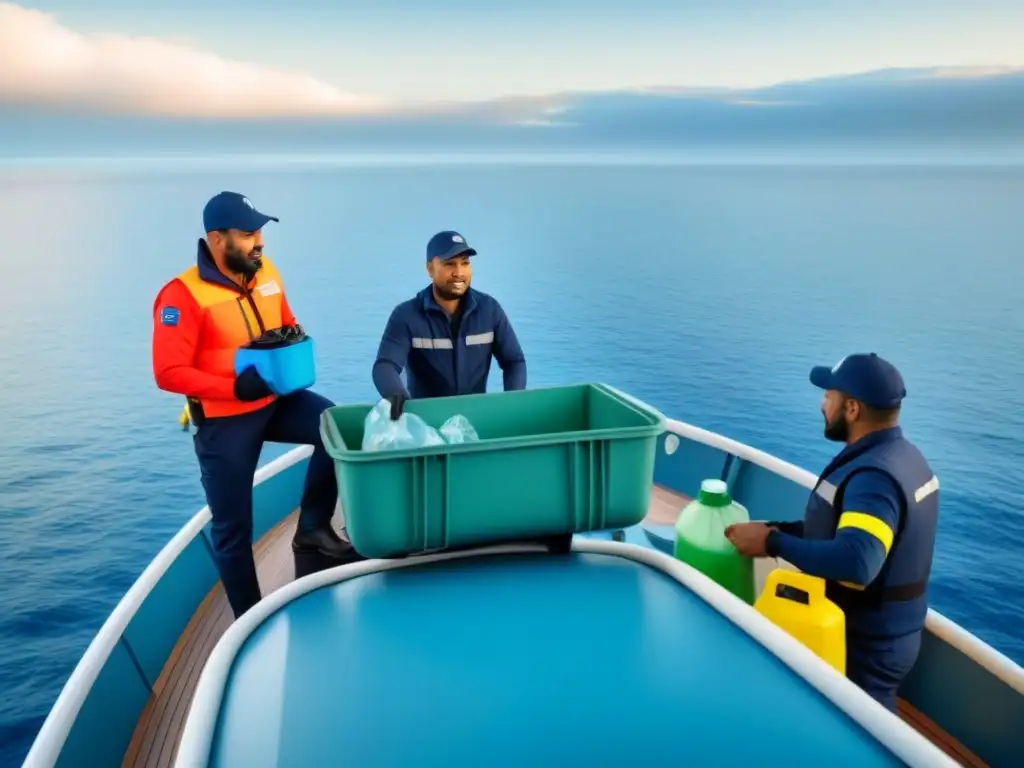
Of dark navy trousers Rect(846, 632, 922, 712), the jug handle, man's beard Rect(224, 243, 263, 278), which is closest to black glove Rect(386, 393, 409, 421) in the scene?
the jug handle

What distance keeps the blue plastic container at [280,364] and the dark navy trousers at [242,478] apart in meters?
0.18

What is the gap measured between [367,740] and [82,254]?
57.8 metres

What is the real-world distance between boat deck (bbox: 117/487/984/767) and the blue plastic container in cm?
132

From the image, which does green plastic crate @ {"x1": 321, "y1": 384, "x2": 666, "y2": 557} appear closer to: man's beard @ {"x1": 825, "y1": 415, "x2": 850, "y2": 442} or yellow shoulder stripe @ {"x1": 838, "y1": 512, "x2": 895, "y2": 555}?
yellow shoulder stripe @ {"x1": 838, "y1": 512, "x2": 895, "y2": 555}

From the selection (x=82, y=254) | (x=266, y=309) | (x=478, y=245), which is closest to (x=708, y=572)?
(x=266, y=309)

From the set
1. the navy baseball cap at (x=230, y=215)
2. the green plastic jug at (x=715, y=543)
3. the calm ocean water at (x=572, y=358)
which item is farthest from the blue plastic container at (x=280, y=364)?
the calm ocean water at (x=572, y=358)

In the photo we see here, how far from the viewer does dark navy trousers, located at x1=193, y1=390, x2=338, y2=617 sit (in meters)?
3.31

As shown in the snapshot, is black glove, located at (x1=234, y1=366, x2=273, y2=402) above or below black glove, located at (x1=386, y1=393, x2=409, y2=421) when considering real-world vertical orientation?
below

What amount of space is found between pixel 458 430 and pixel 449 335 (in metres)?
1.61

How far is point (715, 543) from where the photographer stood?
2.54 metres

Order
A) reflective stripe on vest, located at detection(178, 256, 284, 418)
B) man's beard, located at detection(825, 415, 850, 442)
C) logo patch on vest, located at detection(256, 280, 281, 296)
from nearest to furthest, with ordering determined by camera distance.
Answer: man's beard, located at detection(825, 415, 850, 442), reflective stripe on vest, located at detection(178, 256, 284, 418), logo patch on vest, located at detection(256, 280, 281, 296)

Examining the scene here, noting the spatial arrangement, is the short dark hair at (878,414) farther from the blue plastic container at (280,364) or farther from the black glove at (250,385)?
the black glove at (250,385)

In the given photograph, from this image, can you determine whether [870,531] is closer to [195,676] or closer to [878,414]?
[878,414]

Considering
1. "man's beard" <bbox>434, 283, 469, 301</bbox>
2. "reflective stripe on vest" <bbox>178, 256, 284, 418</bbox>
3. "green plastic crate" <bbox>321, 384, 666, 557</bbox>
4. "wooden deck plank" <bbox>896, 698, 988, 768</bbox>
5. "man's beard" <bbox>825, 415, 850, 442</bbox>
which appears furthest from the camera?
"man's beard" <bbox>434, 283, 469, 301</bbox>
